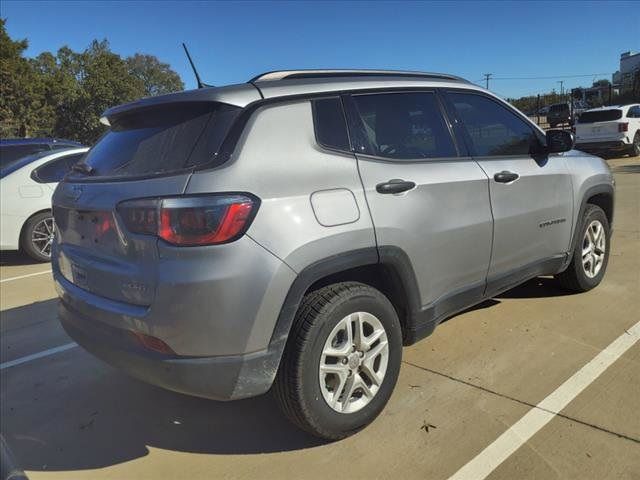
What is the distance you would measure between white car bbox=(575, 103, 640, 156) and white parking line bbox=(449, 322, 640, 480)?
15.1 meters

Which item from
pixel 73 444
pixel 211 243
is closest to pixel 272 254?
pixel 211 243

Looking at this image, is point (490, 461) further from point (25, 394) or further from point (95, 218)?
point (25, 394)

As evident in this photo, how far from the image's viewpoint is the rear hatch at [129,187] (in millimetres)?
2512

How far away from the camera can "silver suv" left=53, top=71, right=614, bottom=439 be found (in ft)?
7.98

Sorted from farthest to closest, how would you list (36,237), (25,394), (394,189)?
(36,237) → (25,394) → (394,189)

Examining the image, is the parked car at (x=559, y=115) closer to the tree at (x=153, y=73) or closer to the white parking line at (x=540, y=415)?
the white parking line at (x=540, y=415)

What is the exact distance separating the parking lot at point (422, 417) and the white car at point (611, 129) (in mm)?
14380

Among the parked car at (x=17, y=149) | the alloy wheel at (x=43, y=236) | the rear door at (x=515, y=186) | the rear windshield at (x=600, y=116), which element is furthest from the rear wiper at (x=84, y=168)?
the rear windshield at (x=600, y=116)

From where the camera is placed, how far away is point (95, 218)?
278 centimetres

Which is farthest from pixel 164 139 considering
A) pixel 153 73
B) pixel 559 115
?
pixel 153 73

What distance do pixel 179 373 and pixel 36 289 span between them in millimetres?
4843

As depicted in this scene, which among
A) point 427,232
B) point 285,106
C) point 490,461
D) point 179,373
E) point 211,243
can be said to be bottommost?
point 490,461

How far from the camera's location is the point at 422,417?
122 inches

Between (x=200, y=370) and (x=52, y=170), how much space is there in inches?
265
